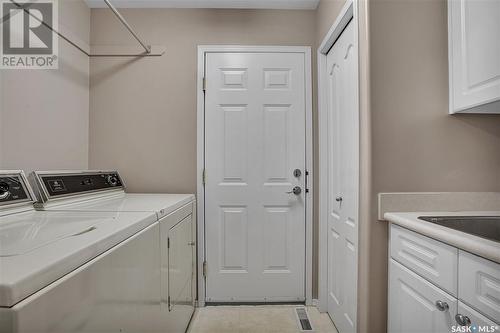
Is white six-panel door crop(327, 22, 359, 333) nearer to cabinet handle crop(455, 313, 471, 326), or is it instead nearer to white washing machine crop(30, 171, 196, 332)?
cabinet handle crop(455, 313, 471, 326)

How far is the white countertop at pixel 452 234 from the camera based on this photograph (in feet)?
2.36

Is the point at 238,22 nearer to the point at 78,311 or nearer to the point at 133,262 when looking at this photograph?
the point at 133,262

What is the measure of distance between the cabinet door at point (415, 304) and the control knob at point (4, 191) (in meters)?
1.74

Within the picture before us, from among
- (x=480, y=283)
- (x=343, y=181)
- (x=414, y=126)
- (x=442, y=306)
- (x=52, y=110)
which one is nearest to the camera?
(x=480, y=283)

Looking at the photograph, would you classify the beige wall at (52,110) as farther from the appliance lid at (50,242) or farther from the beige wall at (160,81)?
the appliance lid at (50,242)

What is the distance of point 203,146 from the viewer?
2184 mm

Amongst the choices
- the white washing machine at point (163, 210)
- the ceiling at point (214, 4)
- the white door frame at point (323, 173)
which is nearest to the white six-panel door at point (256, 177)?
the white door frame at point (323, 173)

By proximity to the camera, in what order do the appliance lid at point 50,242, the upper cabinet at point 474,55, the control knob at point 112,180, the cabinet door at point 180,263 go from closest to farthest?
the appliance lid at point 50,242 → the upper cabinet at point 474,55 → the cabinet door at point 180,263 → the control knob at point 112,180

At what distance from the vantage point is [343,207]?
1.70 metres

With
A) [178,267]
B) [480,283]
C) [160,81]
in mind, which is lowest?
[178,267]

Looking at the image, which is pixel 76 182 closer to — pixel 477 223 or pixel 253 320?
pixel 253 320

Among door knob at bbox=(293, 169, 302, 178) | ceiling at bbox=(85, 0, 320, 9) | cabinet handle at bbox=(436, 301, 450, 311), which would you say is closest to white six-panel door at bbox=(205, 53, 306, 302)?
door knob at bbox=(293, 169, 302, 178)

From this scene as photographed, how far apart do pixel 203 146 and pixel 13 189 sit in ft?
4.07

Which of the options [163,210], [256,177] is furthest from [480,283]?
[256,177]
